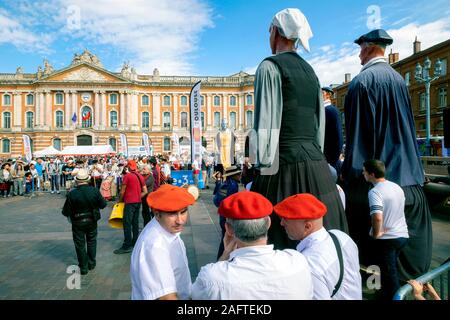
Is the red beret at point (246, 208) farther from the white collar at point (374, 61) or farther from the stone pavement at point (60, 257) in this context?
the stone pavement at point (60, 257)

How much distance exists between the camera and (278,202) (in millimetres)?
2043

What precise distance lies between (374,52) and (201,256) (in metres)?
4.15

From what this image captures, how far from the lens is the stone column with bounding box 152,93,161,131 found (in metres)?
55.8

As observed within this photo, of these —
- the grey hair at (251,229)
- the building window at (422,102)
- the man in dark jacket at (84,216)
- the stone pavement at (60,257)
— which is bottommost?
the stone pavement at (60,257)

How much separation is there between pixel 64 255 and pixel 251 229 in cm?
582

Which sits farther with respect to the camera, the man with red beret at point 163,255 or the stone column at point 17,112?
the stone column at point 17,112

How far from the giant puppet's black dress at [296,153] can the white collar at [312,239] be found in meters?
0.17

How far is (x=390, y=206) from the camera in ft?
8.73

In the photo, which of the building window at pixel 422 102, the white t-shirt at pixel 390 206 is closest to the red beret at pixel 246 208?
the white t-shirt at pixel 390 206

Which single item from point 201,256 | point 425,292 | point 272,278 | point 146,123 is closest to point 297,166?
point 272,278

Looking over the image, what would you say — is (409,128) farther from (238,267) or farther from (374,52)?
(238,267)

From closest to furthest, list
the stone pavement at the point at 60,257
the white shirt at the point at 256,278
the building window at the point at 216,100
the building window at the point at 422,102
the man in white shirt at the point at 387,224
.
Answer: the white shirt at the point at 256,278, the man in white shirt at the point at 387,224, the stone pavement at the point at 60,257, the building window at the point at 422,102, the building window at the point at 216,100

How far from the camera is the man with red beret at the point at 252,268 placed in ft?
5.12


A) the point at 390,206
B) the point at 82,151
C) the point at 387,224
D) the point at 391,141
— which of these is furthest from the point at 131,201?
the point at 82,151
